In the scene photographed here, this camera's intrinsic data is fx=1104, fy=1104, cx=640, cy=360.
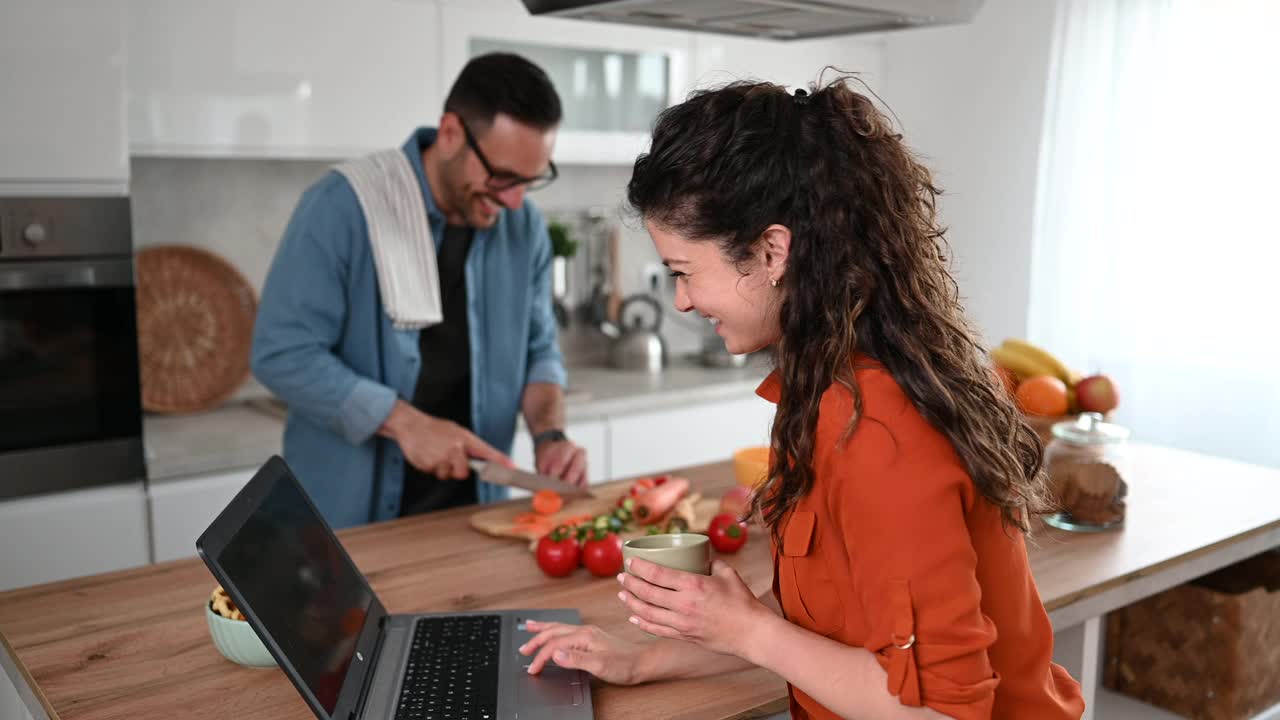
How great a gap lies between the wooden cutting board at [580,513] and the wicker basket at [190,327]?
1.42m

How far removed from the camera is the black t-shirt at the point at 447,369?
231cm

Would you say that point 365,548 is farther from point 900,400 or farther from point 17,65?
point 17,65

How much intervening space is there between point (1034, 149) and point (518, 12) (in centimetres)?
196

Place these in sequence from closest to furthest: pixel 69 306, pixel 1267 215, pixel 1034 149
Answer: pixel 69 306
pixel 1267 215
pixel 1034 149

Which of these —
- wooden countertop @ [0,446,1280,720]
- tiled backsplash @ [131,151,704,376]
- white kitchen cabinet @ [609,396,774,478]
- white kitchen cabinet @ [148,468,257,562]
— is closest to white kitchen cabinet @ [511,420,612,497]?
white kitchen cabinet @ [609,396,774,478]

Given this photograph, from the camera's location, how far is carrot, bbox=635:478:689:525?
1.87 m

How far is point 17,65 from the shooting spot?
241 centimetres

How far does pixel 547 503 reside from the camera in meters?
1.92

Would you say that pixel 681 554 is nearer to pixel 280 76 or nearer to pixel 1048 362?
pixel 1048 362

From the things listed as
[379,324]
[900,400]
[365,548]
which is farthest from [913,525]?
[379,324]

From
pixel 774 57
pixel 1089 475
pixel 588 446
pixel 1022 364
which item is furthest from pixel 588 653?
pixel 774 57

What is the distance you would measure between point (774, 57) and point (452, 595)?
8.86 ft

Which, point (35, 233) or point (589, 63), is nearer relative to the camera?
point (35, 233)

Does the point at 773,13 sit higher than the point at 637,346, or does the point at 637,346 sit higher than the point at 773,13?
the point at 773,13
